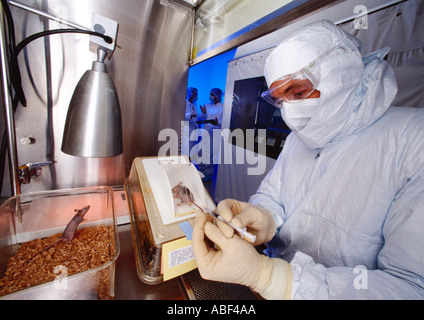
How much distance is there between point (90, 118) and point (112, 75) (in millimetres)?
978

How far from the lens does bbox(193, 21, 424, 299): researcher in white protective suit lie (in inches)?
21.2

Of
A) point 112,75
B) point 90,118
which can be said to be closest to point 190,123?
point 112,75

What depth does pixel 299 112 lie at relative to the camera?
908mm

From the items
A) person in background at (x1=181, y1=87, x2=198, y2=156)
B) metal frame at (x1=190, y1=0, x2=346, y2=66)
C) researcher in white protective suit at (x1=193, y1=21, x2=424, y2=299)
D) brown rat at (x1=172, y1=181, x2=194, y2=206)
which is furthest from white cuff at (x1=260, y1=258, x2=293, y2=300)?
person in background at (x1=181, y1=87, x2=198, y2=156)

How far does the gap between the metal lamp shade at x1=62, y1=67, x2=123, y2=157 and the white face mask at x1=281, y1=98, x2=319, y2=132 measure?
0.91m

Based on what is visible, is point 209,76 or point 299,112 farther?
point 209,76

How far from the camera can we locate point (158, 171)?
3.51 ft

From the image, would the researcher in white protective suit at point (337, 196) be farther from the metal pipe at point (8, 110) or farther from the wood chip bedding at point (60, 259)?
the metal pipe at point (8, 110)

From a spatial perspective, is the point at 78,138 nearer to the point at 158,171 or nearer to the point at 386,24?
the point at 158,171

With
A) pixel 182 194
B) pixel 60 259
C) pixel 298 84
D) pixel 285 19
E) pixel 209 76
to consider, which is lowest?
pixel 60 259

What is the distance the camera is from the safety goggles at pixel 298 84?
2.65ft

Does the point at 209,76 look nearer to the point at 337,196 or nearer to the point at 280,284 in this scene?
the point at 337,196

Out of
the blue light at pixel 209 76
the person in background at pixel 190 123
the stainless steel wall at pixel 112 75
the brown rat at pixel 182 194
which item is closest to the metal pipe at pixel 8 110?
the stainless steel wall at pixel 112 75
